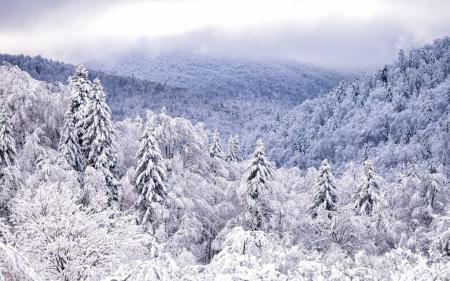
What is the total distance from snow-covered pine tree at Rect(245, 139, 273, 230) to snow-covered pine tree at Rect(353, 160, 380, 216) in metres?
10.3

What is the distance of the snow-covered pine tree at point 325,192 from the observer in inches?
1565

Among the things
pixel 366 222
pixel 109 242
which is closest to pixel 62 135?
pixel 109 242

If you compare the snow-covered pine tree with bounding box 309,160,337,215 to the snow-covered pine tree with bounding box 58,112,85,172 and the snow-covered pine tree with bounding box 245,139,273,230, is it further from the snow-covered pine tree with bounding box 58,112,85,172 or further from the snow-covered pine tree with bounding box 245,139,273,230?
the snow-covered pine tree with bounding box 58,112,85,172

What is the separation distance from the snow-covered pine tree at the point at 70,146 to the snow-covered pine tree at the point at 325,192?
16.9 m

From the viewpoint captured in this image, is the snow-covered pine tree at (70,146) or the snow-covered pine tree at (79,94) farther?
the snow-covered pine tree at (79,94)

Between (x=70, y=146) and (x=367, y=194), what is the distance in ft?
72.0

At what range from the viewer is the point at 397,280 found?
12141 millimetres

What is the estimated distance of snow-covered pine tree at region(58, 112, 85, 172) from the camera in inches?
1309

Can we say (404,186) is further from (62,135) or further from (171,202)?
(62,135)

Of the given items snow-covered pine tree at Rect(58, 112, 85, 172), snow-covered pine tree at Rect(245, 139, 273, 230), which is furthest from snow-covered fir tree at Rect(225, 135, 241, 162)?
snow-covered pine tree at Rect(58, 112, 85, 172)

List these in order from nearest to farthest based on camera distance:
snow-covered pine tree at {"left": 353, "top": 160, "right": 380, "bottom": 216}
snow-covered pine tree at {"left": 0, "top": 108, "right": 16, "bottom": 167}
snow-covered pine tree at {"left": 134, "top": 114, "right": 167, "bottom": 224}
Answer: snow-covered pine tree at {"left": 0, "top": 108, "right": 16, "bottom": 167}, snow-covered pine tree at {"left": 134, "top": 114, "right": 167, "bottom": 224}, snow-covered pine tree at {"left": 353, "top": 160, "right": 380, "bottom": 216}

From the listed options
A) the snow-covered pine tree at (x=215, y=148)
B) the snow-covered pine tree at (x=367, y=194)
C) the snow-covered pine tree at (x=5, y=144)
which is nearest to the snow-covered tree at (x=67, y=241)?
the snow-covered pine tree at (x=5, y=144)

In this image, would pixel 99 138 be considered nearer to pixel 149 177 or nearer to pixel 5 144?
pixel 149 177

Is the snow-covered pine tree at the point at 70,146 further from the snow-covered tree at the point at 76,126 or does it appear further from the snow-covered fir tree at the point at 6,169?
the snow-covered fir tree at the point at 6,169
